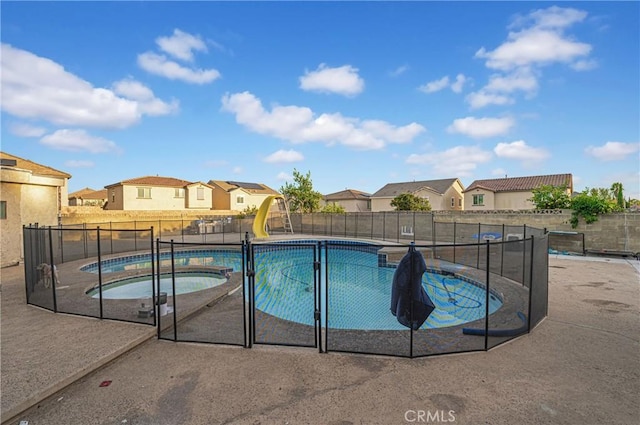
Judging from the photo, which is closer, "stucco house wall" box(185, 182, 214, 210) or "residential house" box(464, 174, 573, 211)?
"residential house" box(464, 174, 573, 211)

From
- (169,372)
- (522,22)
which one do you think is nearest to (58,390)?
(169,372)

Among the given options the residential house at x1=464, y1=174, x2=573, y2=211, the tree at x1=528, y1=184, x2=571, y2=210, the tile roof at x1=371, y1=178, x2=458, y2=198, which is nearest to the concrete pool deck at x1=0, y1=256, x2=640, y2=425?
the tree at x1=528, y1=184, x2=571, y2=210

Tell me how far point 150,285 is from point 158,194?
25.4 meters

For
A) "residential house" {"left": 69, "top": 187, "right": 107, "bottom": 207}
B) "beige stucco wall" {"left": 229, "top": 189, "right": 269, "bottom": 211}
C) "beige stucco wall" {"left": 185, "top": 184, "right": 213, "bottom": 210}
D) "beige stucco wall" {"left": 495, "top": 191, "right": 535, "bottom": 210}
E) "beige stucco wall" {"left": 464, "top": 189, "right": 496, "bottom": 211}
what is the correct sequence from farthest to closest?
1. "residential house" {"left": 69, "top": 187, "right": 107, "bottom": 207}
2. "beige stucco wall" {"left": 229, "top": 189, "right": 269, "bottom": 211}
3. "beige stucco wall" {"left": 185, "top": 184, "right": 213, "bottom": 210}
4. "beige stucco wall" {"left": 464, "top": 189, "right": 496, "bottom": 211}
5. "beige stucco wall" {"left": 495, "top": 191, "right": 535, "bottom": 210}

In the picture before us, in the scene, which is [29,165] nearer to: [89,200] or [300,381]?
[300,381]

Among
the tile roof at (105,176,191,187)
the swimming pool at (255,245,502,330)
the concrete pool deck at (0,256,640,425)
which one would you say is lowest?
the swimming pool at (255,245,502,330)

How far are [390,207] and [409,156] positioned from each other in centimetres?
963

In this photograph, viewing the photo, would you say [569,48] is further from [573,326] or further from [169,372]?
[169,372]

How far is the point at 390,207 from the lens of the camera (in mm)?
36406

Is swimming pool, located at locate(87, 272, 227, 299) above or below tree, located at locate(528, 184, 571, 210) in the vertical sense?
below

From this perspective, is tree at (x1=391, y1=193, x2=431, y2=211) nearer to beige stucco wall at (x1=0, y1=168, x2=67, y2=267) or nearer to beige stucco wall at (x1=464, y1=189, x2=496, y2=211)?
beige stucco wall at (x1=464, y1=189, x2=496, y2=211)

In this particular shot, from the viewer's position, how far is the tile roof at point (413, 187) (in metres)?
35.3

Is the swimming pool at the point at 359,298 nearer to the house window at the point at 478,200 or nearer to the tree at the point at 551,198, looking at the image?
the tree at the point at 551,198

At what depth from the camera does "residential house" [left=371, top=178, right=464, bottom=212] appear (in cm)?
3425
